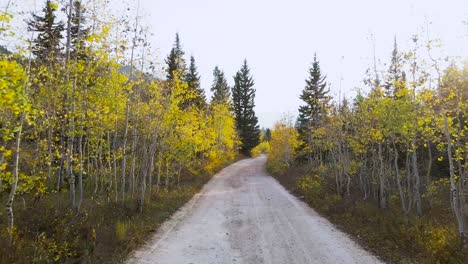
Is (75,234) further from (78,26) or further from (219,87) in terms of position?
(219,87)

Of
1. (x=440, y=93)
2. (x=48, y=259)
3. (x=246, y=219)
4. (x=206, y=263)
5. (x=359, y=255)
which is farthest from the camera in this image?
(x=246, y=219)

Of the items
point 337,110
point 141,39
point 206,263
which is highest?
point 141,39

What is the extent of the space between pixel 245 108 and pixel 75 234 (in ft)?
171

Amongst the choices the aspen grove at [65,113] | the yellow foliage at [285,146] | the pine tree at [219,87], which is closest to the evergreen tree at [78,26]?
the aspen grove at [65,113]

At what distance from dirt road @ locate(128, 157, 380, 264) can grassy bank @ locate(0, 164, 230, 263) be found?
58cm

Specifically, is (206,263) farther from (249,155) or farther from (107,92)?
(249,155)

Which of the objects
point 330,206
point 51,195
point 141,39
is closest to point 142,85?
point 141,39

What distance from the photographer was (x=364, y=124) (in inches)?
529

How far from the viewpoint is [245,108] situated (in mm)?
59062

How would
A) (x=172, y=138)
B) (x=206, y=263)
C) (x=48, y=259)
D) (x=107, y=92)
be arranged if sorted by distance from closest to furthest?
(x=48, y=259)
(x=206, y=263)
(x=107, y=92)
(x=172, y=138)

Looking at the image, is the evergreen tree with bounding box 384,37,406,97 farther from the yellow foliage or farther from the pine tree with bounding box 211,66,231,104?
the pine tree with bounding box 211,66,231,104

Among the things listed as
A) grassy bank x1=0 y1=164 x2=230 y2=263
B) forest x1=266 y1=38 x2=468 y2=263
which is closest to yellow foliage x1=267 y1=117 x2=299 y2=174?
forest x1=266 y1=38 x2=468 y2=263

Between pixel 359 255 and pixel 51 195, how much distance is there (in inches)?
494

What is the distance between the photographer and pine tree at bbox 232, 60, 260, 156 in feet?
193
